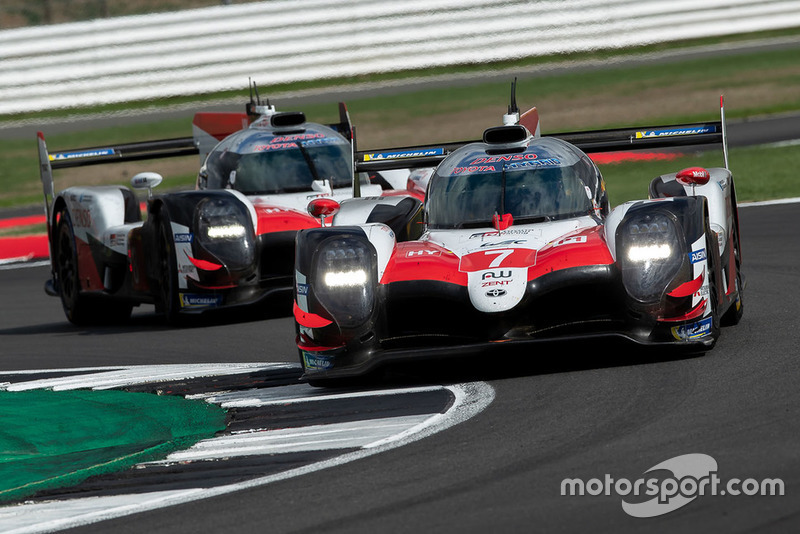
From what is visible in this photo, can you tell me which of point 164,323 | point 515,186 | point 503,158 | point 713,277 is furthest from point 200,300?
point 713,277

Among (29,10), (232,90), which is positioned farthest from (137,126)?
(29,10)

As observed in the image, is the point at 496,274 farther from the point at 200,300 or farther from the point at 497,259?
the point at 200,300

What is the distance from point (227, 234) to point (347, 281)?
3.57 meters

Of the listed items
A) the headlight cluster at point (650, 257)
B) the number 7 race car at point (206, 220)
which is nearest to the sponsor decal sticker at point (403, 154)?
the number 7 race car at point (206, 220)

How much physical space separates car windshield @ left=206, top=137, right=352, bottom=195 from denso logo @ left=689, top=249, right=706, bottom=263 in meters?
5.32

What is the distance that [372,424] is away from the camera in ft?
21.1

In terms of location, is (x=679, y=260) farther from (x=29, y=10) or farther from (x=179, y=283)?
(x=29, y=10)

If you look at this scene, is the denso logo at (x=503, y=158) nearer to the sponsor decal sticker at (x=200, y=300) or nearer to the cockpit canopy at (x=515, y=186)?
the cockpit canopy at (x=515, y=186)

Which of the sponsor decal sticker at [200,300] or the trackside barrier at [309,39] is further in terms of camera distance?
the trackside barrier at [309,39]

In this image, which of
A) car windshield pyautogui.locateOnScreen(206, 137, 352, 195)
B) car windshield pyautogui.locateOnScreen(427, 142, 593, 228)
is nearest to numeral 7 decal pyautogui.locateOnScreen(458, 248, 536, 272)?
car windshield pyautogui.locateOnScreen(427, 142, 593, 228)

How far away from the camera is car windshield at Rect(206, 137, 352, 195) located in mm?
12156

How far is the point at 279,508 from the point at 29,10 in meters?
27.6

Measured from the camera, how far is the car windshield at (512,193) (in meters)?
8.36

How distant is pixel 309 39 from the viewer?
28.0m
